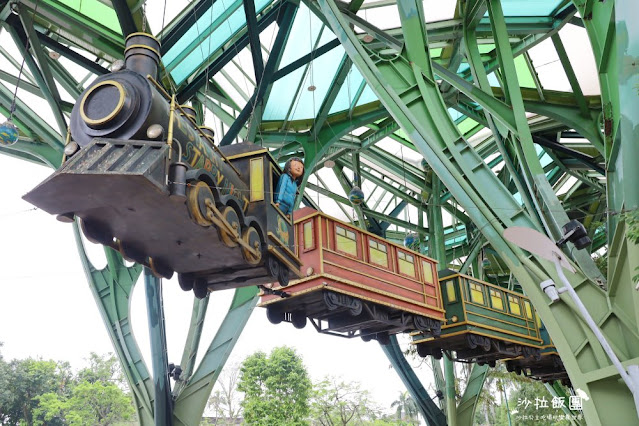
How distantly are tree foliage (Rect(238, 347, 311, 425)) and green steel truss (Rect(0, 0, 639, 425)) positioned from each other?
11546 millimetres

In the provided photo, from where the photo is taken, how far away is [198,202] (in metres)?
6.46

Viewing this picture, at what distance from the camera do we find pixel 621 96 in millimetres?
7566

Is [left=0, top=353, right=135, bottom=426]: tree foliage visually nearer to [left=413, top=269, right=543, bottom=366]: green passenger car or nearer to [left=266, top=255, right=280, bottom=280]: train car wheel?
[left=413, top=269, right=543, bottom=366]: green passenger car

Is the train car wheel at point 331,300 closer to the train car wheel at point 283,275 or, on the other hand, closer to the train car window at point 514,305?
the train car wheel at point 283,275

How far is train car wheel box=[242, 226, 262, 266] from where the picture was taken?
767 cm

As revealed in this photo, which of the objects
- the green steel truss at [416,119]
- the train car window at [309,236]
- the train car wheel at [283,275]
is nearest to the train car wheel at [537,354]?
the green steel truss at [416,119]

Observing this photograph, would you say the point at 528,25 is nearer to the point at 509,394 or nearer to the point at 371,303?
the point at 371,303

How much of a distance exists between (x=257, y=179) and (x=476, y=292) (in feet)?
37.6

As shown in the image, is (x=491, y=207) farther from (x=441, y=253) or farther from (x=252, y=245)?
(x=441, y=253)

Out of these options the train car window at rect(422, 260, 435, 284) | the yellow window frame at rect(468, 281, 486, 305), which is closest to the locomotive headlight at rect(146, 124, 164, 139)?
the train car window at rect(422, 260, 435, 284)

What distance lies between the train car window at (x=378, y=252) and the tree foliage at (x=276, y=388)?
22852 millimetres

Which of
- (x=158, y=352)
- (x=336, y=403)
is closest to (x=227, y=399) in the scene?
(x=336, y=403)

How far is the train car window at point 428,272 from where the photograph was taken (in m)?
16.2

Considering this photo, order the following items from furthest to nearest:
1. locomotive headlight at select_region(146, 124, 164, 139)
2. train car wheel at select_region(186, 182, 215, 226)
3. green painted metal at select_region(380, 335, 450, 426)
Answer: green painted metal at select_region(380, 335, 450, 426), train car wheel at select_region(186, 182, 215, 226), locomotive headlight at select_region(146, 124, 164, 139)
